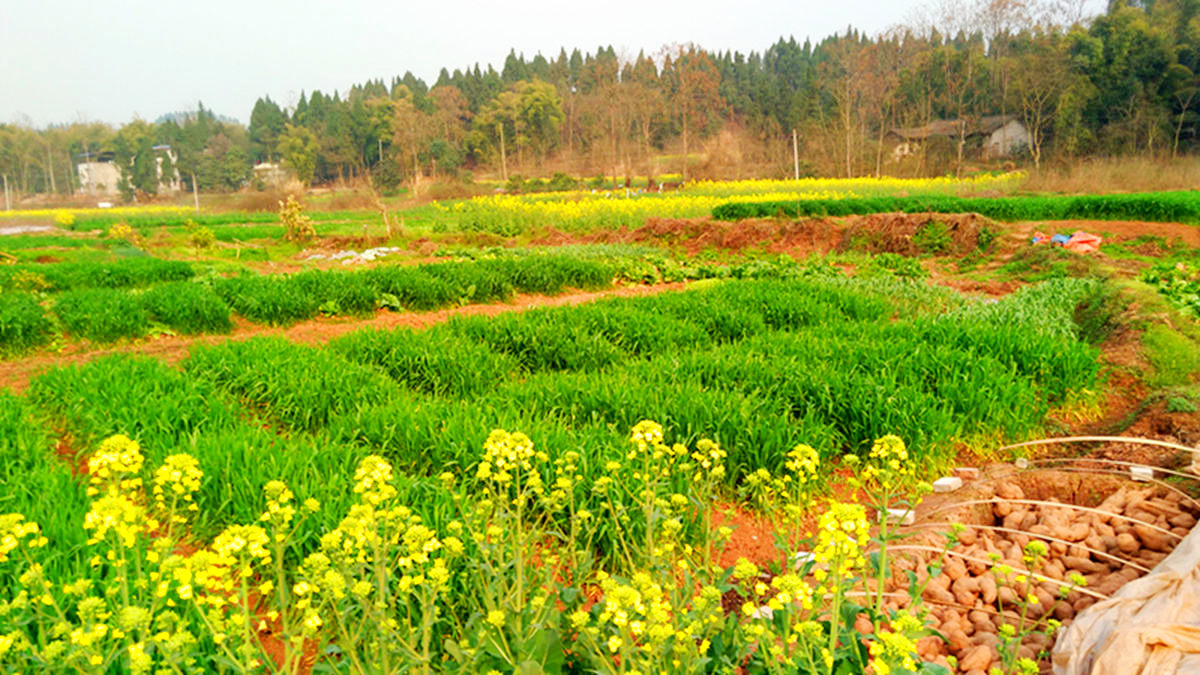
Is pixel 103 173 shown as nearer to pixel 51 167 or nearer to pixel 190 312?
pixel 51 167

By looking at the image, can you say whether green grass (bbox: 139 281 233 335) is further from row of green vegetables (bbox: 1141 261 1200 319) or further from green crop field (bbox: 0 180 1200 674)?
row of green vegetables (bbox: 1141 261 1200 319)

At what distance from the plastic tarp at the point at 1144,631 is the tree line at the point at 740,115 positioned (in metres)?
35.2

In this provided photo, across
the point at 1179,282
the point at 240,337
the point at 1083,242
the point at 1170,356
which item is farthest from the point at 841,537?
the point at 1083,242

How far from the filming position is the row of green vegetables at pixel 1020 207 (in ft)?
50.9

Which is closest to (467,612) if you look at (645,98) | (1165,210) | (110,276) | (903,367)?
(903,367)

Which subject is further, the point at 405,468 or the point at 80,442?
Result: the point at 80,442

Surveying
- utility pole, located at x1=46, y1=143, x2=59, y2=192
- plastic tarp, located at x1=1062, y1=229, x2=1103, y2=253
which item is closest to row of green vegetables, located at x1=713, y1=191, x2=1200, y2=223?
plastic tarp, located at x1=1062, y1=229, x2=1103, y2=253

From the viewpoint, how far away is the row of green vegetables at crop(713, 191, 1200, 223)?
50.9 feet

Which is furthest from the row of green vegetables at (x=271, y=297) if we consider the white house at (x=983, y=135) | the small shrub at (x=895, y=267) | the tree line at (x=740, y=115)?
the white house at (x=983, y=135)

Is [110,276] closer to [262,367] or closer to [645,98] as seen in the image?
[262,367]

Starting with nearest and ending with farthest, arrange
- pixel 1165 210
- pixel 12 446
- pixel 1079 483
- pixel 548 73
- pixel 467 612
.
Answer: pixel 467 612 < pixel 1079 483 < pixel 12 446 < pixel 1165 210 < pixel 548 73

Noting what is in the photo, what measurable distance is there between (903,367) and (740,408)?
175cm

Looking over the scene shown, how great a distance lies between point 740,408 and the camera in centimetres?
410

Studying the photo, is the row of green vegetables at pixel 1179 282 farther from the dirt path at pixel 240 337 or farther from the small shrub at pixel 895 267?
the dirt path at pixel 240 337
